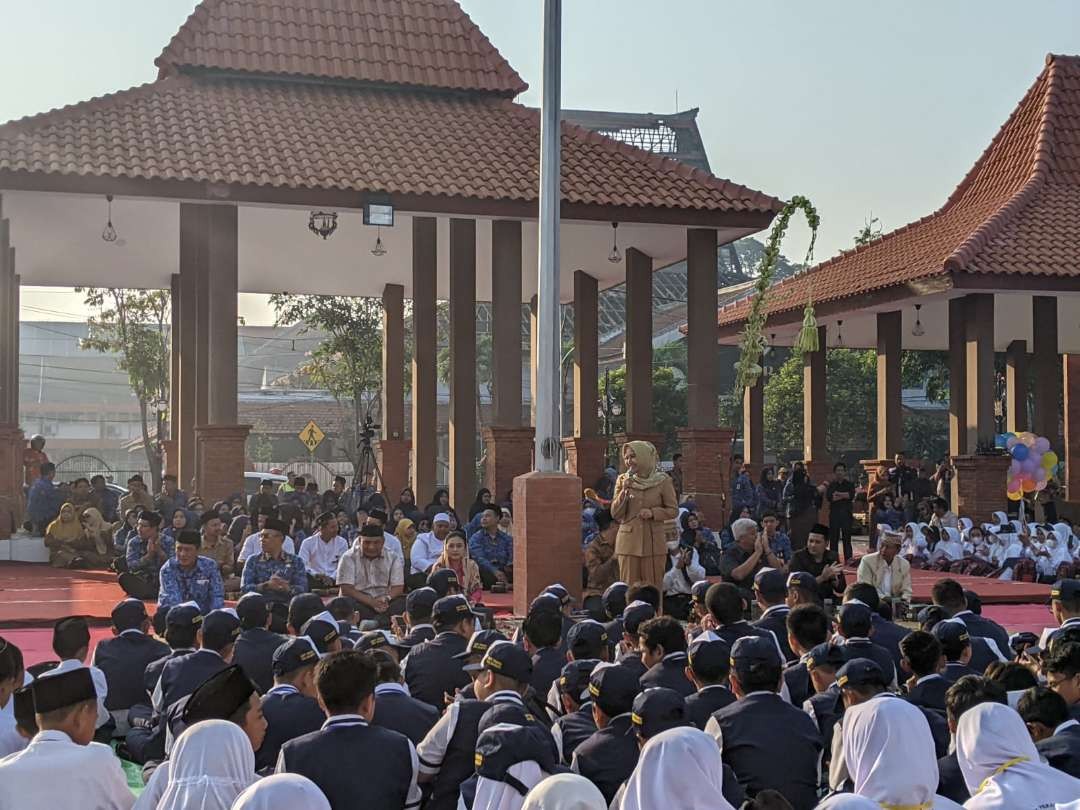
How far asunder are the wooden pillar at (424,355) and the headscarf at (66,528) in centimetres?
554

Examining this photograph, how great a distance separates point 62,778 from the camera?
18.2 feet

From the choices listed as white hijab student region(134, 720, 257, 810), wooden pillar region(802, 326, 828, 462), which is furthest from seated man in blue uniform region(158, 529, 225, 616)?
wooden pillar region(802, 326, 828, 462)

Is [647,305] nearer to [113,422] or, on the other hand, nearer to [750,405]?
[750,405]

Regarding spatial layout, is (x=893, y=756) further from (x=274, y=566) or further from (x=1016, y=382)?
(x=1016, y=382)

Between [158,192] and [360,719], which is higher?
[158,192]

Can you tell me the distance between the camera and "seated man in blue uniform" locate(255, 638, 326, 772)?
7270 millimetres

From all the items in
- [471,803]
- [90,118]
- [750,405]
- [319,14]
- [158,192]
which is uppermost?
[319,14]

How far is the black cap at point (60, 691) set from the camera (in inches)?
232

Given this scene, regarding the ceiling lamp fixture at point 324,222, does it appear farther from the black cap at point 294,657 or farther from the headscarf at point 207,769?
the headscarf at point 207,769

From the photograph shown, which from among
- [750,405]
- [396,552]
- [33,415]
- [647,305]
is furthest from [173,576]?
[33,415]

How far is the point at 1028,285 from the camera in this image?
24547mm

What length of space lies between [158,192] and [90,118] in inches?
93.5

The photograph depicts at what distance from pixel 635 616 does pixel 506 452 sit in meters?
11.2

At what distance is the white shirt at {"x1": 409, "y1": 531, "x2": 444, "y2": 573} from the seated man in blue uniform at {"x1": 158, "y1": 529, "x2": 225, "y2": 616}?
3.72m
